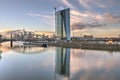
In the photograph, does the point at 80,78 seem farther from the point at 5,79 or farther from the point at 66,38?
the point at 66,38

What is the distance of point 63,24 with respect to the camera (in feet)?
445

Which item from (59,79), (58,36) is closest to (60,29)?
(58,36)

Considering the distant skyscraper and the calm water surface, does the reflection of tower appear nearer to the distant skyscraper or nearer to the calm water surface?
the calm water surface

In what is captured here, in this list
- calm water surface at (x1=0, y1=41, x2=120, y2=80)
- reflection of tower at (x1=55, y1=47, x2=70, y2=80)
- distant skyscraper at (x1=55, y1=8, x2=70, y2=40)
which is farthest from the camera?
distant skyscraper at (x1=55, y1=8, x2=70, y2=40)

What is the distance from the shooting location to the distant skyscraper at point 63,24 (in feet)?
444

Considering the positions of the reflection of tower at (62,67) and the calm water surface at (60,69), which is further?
the reflection of tower at (62,67)

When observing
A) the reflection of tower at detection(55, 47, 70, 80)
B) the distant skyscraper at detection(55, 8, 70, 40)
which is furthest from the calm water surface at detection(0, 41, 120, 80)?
the distant skyscraper at detection(55, 8, 70, 40)

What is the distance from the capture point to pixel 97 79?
53.7 ft

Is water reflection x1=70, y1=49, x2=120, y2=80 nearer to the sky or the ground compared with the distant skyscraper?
nearer to the ground

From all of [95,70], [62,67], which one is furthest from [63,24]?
[95,70]

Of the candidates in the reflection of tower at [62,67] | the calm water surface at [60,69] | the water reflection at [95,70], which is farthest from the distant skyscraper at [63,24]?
the water reflection at [95,70]

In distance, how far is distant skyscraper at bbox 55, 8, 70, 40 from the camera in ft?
444

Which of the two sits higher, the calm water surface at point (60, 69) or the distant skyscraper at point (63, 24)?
the distant skyscraper at point (63, 24)

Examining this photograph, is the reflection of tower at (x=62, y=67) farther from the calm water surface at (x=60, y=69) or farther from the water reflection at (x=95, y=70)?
the water reflection at (x=95, y=70)
